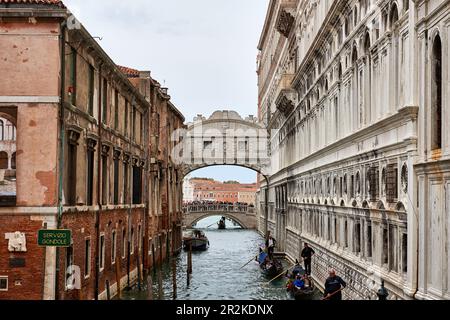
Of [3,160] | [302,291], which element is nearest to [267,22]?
[302,291]

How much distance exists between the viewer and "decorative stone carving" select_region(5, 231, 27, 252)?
11.6 meters

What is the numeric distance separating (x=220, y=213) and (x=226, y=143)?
14754 millimetres

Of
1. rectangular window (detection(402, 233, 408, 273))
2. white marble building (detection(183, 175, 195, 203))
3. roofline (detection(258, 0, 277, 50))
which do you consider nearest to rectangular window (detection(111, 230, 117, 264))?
rectangular window (detection(402, 233, 408, 273))

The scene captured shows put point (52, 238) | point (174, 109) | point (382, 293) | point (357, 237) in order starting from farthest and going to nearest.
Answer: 1. point (174, 109)
2. point (357, 237)
3. point (52, 238)
4. point (382, 293)

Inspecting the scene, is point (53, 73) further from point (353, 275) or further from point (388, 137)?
point (353, 275)

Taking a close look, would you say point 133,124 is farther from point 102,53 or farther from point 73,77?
point 73,77

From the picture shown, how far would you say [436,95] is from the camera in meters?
8.45

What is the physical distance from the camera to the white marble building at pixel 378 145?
8.45 m

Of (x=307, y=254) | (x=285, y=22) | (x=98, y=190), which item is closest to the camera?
(x=98, y=190)

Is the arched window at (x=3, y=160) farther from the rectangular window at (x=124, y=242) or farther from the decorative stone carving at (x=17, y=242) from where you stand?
the rectangular window at (x=124, y=242)

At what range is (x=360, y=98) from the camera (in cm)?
1278

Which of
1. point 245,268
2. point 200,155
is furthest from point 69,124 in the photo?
point 200,155

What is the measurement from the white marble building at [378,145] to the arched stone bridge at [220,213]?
33.2 m

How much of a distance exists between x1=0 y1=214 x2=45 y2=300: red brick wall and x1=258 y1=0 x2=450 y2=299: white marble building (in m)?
5.54
